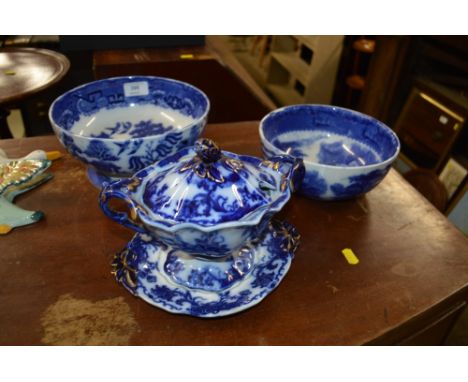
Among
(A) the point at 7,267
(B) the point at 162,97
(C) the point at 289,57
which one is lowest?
(C) the point at 289,57

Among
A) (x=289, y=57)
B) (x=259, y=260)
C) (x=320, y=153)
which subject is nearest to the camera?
(x=259, y=260)

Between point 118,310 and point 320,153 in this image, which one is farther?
point 320,153

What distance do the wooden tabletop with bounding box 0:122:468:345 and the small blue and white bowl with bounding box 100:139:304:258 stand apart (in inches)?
4.5

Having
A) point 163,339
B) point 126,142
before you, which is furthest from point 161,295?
point 126,142

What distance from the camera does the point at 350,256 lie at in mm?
679

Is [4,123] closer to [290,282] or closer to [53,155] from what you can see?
[53,155]

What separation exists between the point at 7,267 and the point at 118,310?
0.68 ft

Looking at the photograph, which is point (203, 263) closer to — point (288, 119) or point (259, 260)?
point (259, 260)

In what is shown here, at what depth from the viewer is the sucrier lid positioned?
1.77 feet

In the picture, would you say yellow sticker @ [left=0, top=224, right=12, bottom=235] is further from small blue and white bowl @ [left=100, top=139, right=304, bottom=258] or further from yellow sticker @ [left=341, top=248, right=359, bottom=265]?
yellow sticker @ [left=341, top=248, right=359, bottom=265]

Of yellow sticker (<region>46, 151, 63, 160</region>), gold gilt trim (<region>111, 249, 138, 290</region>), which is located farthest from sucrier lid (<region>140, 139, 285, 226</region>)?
yellow sticker (<region>46, 151, 63, 160</region>)

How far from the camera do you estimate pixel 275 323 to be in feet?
1.84

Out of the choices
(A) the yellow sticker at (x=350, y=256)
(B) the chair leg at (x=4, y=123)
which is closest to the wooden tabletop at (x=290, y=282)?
(A) the yellow sticker at (x=350, y=256)

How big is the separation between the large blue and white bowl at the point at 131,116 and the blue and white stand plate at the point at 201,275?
0.15 m
